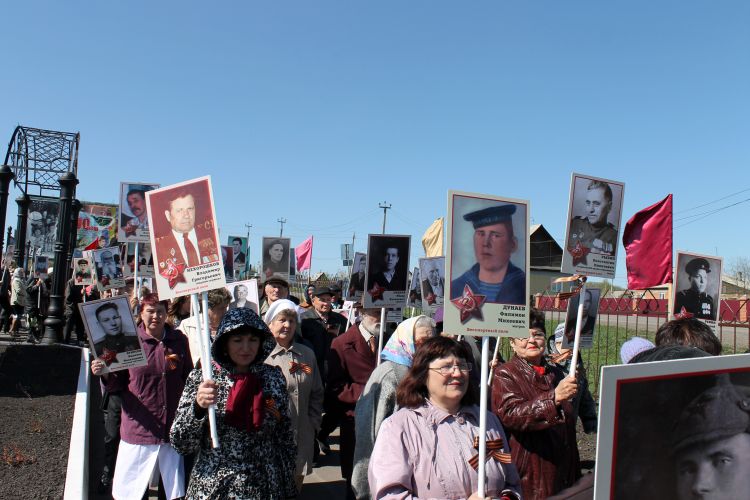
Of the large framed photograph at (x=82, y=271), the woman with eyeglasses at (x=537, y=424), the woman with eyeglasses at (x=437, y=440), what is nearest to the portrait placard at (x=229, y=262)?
the large framed photograph at (x=82, y=271)

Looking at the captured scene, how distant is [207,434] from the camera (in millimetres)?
3584

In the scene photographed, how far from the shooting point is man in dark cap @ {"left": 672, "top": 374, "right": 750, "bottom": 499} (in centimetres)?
182

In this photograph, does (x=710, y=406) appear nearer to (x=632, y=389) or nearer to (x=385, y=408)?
(x=632, y=389)

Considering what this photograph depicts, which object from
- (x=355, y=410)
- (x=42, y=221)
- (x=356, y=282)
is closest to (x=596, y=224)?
(x=355, y=410)

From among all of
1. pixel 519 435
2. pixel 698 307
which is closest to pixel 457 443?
pixel 519 435

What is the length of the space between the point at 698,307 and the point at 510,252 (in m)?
4.53

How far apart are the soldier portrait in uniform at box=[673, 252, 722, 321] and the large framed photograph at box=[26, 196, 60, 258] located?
25.4m

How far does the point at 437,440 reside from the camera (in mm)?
3035

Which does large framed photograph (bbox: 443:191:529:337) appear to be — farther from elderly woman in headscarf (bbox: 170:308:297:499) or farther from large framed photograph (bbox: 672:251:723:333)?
large framed photograph (bbox: 672:251:723:333)

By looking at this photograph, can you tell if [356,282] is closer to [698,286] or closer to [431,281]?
[431,281]

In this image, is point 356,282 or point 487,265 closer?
point 487,265

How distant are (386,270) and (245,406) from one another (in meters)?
3.80

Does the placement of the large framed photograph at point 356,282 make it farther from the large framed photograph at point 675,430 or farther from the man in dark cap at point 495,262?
the large framed photograph at point 675,430

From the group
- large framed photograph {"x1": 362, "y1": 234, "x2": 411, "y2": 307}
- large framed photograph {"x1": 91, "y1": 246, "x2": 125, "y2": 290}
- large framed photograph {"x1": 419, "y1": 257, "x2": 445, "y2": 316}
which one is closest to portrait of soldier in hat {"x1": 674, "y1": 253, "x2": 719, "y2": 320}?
large framed photograph {"x1": 362, "y1": 234, "x2": 411, "y2": 307}
